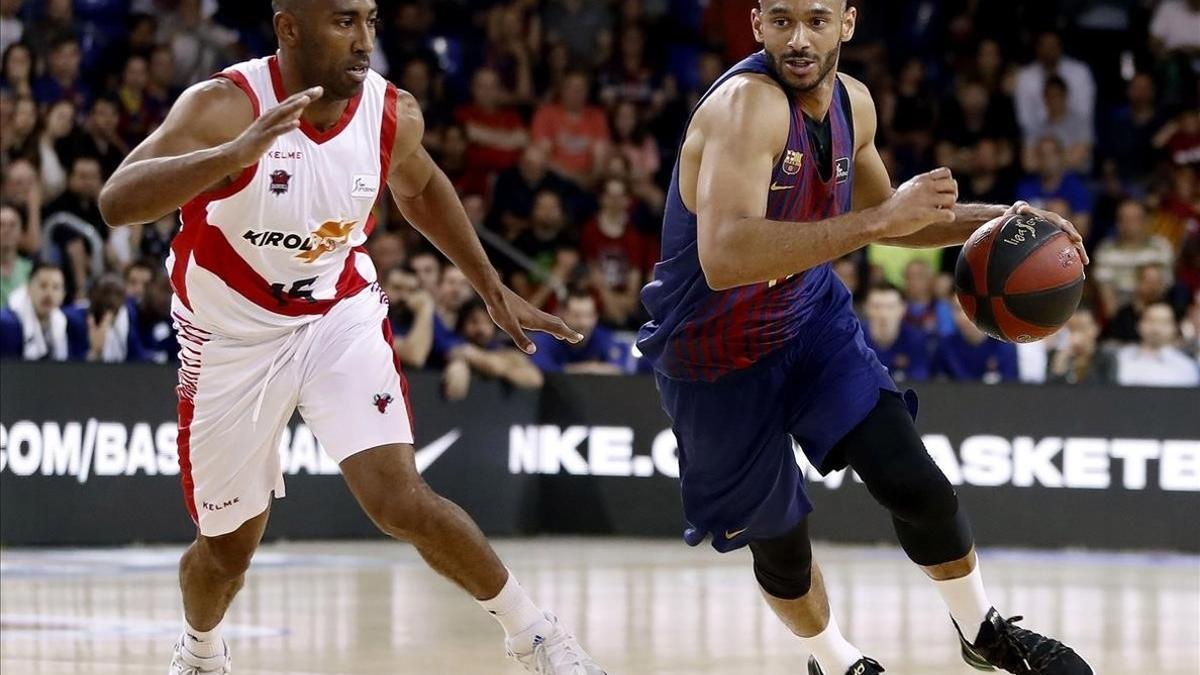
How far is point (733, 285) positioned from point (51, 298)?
20.6 ft

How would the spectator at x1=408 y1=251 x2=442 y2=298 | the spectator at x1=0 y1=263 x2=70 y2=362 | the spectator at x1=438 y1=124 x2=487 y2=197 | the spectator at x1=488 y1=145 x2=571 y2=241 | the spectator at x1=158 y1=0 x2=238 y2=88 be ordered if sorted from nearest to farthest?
the spectator at x1=0 y1=263 x2=70 y2=362
the spectator at x1=408 y1=251 x2=442 y2=298
the spectator at x1=158 y1=0 x2=238 y2=88
the spectator at x1=488 y1=145 x2=571 y2=241
the spectator at x1=438 y1=124 x2=487 y2=197

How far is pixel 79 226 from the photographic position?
1115 cm

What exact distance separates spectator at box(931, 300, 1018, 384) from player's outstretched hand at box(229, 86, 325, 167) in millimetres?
7611

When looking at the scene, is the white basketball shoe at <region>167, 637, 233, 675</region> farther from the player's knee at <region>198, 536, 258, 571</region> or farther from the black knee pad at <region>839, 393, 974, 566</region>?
the black knee pad at <region>839, 393, 974, 566</region>

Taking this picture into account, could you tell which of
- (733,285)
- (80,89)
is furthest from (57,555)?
(733,285)

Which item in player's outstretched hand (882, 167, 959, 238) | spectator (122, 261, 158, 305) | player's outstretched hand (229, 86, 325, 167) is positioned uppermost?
player's outstretched hand (229, 86, 325, 167)

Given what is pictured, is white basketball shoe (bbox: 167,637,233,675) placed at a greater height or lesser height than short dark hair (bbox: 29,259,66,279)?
lesser

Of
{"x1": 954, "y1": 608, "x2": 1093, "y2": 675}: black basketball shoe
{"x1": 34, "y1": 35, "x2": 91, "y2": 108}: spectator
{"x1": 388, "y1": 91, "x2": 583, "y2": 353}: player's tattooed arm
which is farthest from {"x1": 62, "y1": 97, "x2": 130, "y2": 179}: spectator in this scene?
{"x1": 954, "y1": 608, "x2": 1093, "y2": 675}: black basketball shoe

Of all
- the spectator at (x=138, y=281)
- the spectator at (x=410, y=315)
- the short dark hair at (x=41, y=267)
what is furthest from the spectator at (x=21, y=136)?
the spectator at (x=410, y=315)

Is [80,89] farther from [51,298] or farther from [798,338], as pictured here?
[798,338]

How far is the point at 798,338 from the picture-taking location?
5238mm

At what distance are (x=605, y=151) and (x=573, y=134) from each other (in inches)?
10.5

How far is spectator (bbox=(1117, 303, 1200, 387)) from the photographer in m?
11.2

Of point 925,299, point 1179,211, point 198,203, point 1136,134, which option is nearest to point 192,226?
point 198,203
